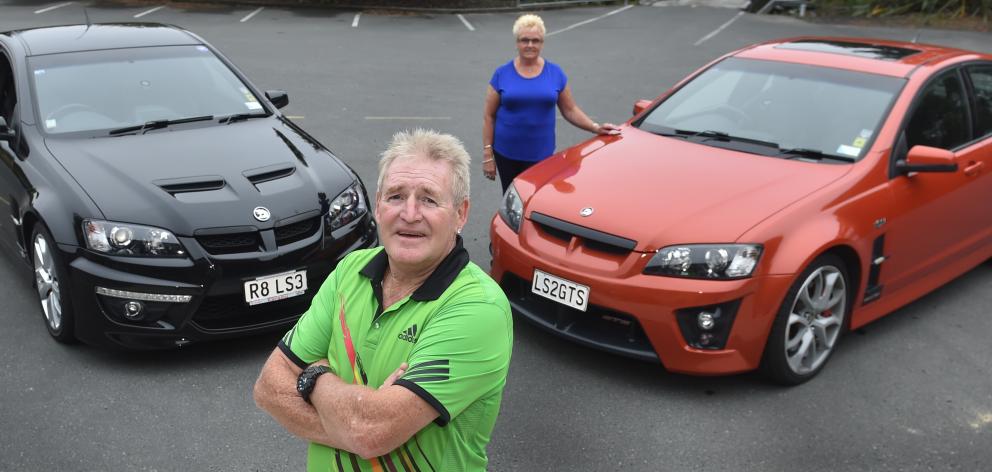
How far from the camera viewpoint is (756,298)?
14.8ft

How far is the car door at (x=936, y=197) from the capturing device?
5.19 meters

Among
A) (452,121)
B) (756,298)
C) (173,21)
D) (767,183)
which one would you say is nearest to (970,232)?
(767,183)

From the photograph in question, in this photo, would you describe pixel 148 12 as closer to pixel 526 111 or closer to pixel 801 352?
pixel 526 111

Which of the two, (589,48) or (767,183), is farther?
(589,48)

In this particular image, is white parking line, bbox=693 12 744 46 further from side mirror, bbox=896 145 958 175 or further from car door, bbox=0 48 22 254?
car door, bbox=0 48 22 254

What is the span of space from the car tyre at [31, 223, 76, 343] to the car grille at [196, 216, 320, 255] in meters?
0.74

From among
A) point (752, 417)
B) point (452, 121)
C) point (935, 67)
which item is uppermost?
point (935, 67)

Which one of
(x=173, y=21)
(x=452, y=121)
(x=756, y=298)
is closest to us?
(x=756, y=298)

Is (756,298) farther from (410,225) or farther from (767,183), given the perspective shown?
(410,225)

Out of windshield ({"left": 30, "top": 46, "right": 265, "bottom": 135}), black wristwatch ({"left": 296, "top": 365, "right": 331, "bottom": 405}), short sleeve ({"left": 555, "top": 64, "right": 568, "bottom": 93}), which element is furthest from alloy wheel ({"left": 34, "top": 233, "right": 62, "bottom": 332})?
short sleeve ({"left": 555, "top": 64, "right": 568, "bottom": 93})

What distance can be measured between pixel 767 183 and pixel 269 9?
20153 mm

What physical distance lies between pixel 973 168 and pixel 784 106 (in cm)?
117

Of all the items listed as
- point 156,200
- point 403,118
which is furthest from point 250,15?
point 156,200

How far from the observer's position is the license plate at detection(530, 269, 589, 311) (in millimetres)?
4691
